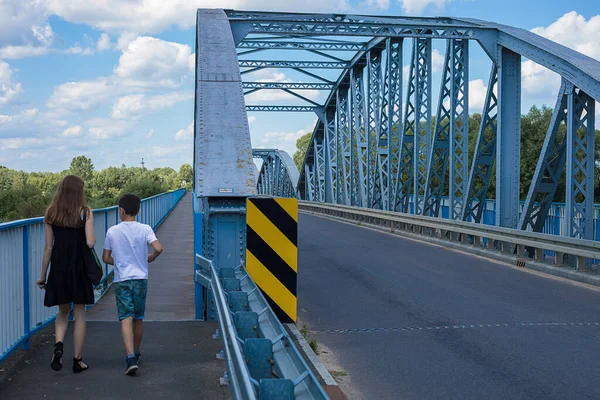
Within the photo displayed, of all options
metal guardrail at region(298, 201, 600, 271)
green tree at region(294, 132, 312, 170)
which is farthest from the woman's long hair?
green tree at region(294, 132, 312, 170)

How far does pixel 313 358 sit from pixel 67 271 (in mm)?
2355

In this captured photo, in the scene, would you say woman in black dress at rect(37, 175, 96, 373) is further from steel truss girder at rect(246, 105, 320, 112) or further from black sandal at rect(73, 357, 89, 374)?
steel truss girder at rect(246, 105, 320, 112)

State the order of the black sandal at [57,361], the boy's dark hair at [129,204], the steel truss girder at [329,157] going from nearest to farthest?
1. the black sandal at [57,361]
2. the boy's dark hair at [129,204]
3. the steel truss girder at [329,157]

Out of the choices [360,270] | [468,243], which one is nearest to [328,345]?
[360,270]

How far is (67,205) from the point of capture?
6152 millimetres

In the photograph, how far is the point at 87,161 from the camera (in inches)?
6890

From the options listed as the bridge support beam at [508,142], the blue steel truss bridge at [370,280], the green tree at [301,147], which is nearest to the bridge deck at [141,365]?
the blue steel truss bridge at [370,280]

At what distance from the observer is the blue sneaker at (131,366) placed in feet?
19.6

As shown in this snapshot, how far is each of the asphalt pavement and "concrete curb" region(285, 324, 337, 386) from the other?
0.94 ft

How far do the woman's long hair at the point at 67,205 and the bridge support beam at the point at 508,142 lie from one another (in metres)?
12.8

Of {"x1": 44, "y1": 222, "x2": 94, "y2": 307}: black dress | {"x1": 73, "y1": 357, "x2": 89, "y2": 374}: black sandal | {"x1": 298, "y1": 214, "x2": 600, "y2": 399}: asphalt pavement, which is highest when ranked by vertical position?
{"x1": 44, "y1": 222, "x2": 94, "y2": 307}: black dress

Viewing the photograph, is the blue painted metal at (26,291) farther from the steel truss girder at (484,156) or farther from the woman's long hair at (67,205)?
the steel truss girder at (484,156)

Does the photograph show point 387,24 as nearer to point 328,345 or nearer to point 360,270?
point 360,270

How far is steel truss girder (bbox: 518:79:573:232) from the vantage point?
13.7 metres
